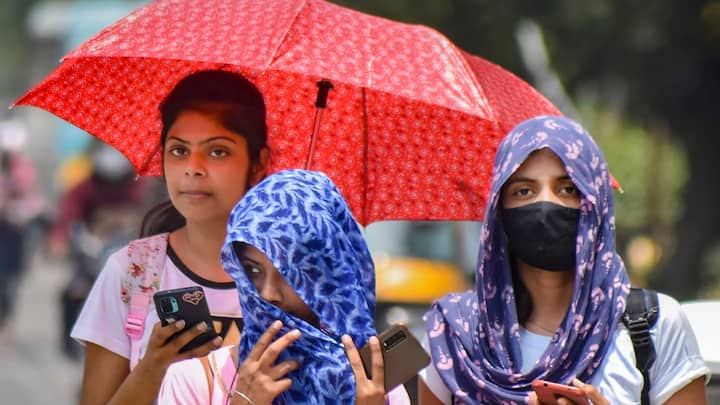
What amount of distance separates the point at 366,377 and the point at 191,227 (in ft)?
3.28

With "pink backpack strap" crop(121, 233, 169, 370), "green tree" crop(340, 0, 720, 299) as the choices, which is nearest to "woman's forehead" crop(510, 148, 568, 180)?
"pink backpack strap" crop(121, 233, 169, 370)

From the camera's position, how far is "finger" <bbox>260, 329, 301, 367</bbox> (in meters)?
3.24

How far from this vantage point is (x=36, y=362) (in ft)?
47.0

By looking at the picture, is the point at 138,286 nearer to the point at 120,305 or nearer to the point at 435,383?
the point at 120,305

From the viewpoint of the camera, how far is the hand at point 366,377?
3.31 m

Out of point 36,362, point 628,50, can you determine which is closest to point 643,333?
point 628,50

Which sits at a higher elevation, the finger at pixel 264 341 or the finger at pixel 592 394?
the finger at pixel 264 341

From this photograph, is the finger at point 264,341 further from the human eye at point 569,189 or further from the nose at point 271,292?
the human eye at point 569,189

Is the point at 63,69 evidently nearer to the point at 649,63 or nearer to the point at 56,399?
the point at 56,399

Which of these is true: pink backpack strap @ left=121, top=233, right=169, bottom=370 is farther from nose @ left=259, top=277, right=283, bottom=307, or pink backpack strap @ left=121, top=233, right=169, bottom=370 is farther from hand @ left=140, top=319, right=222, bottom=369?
nose @ left=259, top=277, right=283, bottom=307

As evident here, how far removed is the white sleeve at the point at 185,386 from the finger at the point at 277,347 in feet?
0.68

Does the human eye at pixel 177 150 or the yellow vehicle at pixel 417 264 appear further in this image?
the yellow vehicle at pixel 417 264

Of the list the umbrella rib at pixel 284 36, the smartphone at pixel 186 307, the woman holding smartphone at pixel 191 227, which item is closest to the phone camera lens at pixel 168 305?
the smartphone at pixel 186 307

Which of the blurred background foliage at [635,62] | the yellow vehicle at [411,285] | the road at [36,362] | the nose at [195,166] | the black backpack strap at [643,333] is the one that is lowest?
the road at [36,362]
